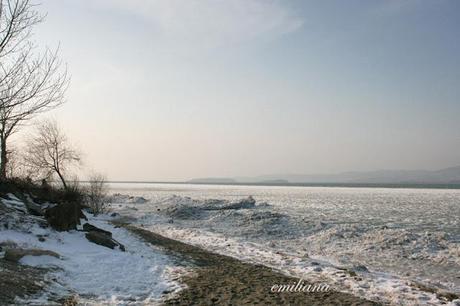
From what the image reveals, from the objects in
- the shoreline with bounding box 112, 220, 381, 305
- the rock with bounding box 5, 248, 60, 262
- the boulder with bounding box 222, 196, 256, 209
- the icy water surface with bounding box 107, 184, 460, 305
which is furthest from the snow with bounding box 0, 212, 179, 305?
the boulder with bounding box 222, 196, 256, 209

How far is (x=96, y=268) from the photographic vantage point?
12508 millimetres

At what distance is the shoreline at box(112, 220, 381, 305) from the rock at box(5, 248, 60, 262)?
445cm

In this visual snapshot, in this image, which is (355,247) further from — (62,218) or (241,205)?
(241,205)

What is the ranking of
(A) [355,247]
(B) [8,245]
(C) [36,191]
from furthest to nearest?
(C) [36,191]
(A) [355,247]
(B) [8,245]

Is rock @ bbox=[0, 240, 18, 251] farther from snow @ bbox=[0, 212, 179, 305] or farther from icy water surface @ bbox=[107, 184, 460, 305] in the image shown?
icy water surface @ bbox=[107, 184, 460, 305]

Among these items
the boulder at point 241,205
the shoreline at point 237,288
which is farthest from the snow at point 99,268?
the boulder at point 241,205

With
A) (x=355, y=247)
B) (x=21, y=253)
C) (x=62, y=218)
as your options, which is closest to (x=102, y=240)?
(x=62, y=218)

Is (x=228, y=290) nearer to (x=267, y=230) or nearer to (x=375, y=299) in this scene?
(x=375, y=299)

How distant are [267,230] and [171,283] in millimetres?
17091

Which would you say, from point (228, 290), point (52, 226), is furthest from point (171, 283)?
point (52, 226)

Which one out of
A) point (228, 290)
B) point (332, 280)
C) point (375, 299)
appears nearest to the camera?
point (375, 299)

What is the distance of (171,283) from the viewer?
11.4 meters

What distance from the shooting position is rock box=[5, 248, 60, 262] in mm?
11482

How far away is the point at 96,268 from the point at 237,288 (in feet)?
15.4
